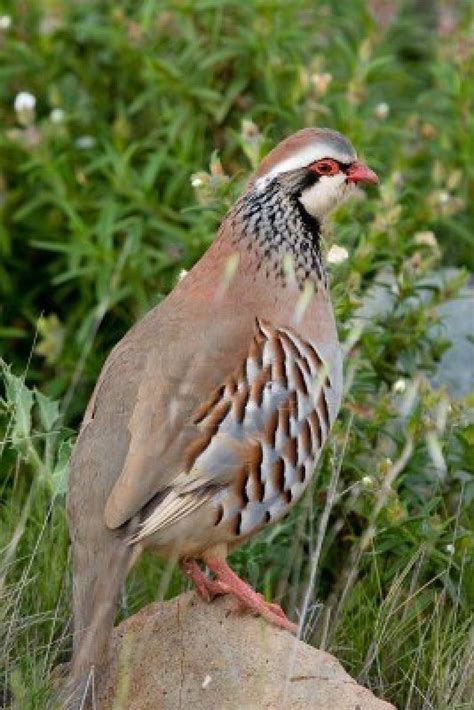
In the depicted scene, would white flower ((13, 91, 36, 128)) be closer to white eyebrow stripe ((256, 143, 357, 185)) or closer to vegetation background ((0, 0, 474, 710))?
vegetation background ((0, 0, 474, 710))

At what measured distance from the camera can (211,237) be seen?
521cm

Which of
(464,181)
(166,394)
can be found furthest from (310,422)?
(464,181)

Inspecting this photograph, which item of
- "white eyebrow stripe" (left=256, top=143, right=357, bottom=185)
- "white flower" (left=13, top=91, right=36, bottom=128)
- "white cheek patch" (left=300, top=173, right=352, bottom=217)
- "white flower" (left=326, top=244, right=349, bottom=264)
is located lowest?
"white flower" (left=326, top=244, right=349, bottom=264)

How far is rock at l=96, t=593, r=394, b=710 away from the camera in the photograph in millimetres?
3389

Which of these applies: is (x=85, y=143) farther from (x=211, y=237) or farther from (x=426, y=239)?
(x=426, y=239)

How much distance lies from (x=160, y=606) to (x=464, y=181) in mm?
2779

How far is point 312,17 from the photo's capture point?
6102 mm

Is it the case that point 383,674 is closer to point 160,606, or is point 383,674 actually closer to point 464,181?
point 160,606

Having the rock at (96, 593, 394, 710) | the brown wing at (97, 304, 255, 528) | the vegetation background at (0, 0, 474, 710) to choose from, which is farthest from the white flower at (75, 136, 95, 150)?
the rock at (96, 593, 394, 710)

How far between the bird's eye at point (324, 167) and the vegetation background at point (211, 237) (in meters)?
0.38

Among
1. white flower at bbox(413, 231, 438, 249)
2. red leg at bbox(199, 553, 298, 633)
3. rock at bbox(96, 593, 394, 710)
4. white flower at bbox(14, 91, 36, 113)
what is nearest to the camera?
rock at bbox(96, 593, 394, 710)

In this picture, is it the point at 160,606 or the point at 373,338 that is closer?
the point at 160,606

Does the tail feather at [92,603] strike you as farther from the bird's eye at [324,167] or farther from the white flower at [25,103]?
the white flower at [25,103]

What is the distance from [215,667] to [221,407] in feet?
1.91
